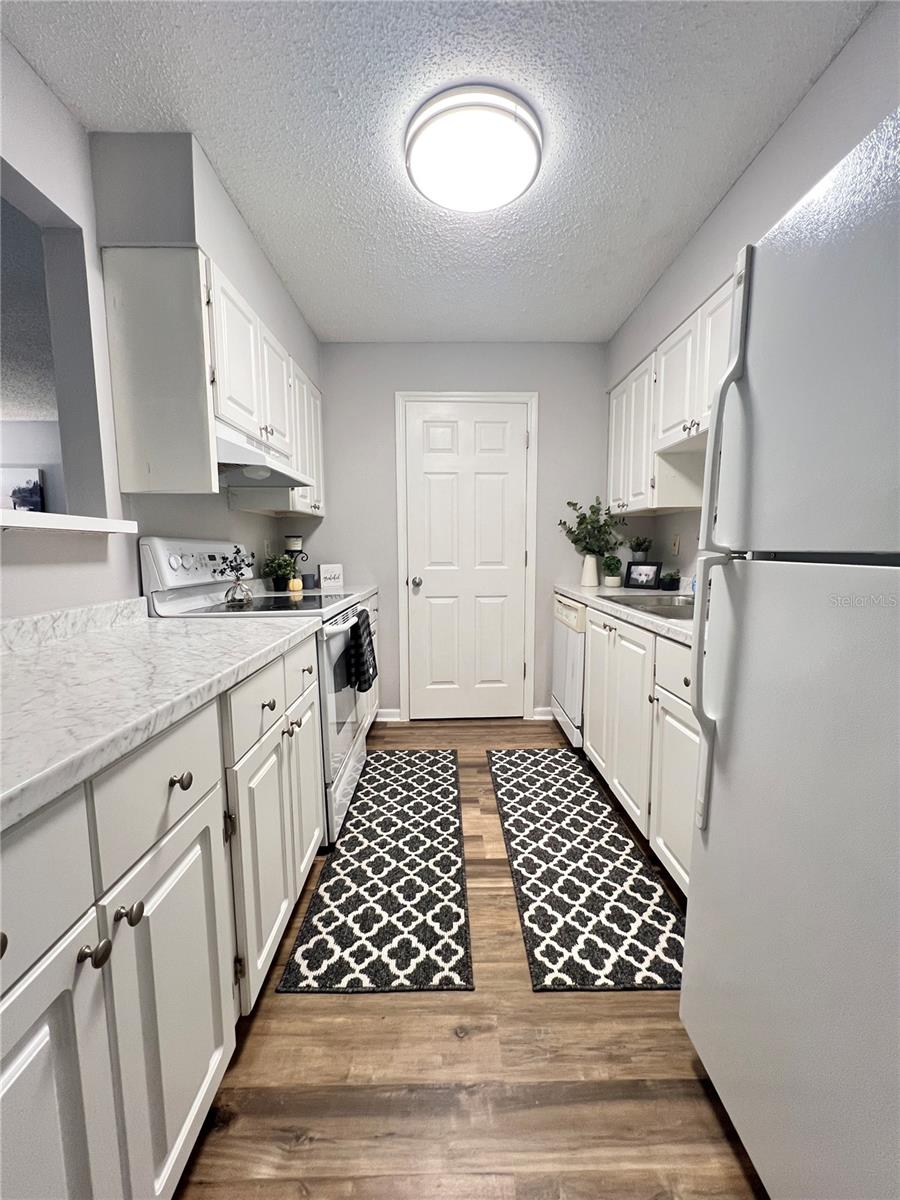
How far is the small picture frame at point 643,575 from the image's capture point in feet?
9.25

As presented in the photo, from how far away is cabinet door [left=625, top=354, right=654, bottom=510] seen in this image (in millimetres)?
2459

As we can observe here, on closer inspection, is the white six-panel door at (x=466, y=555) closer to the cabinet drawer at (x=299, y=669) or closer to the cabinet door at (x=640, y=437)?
the cabinet door at (x=640, y=437)

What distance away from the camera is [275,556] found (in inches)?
118

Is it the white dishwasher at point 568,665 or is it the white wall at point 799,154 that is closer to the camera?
the white wall at point 799,154

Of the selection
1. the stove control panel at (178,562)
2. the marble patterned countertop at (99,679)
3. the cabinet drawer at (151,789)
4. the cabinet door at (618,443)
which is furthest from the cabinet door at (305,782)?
the cabinet door at (618,443)

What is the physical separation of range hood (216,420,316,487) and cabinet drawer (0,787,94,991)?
137cm

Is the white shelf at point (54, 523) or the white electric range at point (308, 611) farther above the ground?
the white shelf at point (54, 523)

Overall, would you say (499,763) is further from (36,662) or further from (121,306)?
(121,306)

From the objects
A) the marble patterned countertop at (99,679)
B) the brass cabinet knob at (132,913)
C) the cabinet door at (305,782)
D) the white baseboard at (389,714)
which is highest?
the marble patterned countertop at (99,679)

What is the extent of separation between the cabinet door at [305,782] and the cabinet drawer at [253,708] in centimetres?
14

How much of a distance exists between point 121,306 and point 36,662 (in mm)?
1200

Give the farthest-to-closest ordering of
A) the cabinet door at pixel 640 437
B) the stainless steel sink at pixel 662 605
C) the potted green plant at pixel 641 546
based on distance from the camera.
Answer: the potted green plant at pixel 641 546
the cabinet door at pixel 640 437
the stainless steel sink at pixel 662 605

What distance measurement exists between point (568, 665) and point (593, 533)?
0.93 meters

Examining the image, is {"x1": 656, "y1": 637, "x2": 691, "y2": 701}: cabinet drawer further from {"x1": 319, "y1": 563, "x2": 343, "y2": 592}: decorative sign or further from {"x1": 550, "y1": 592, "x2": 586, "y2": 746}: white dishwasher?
{"x1": 319, "y1": 563, "x2": 343, "y2": 592}: decorative sign
